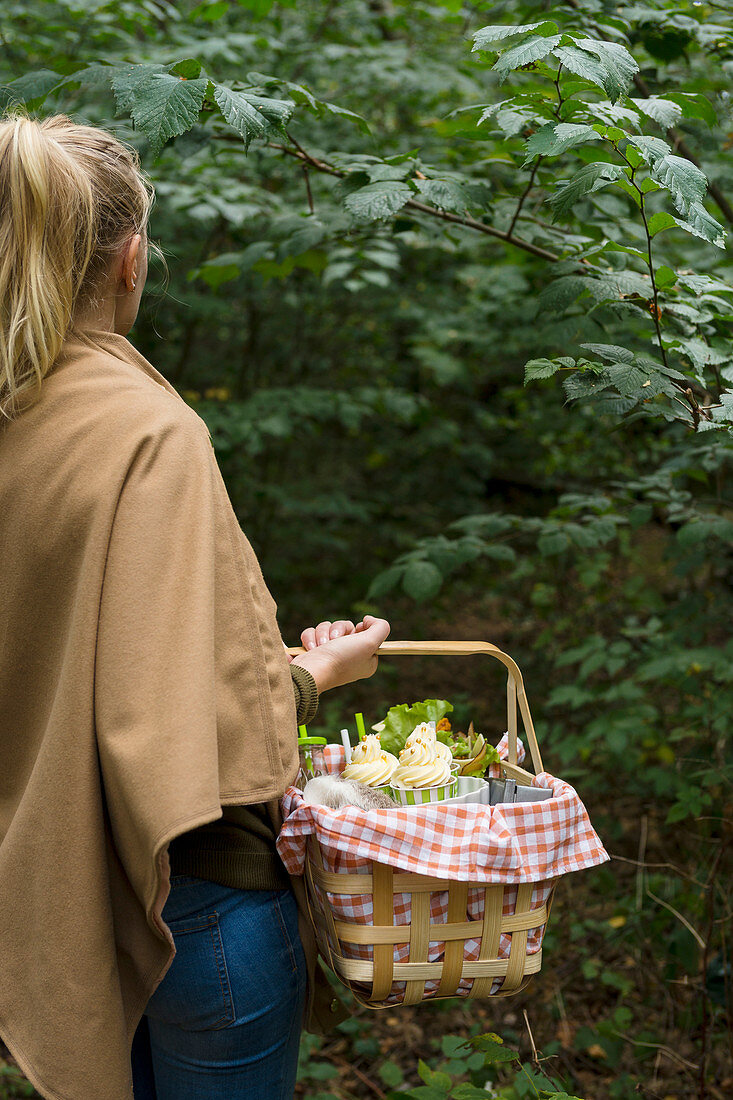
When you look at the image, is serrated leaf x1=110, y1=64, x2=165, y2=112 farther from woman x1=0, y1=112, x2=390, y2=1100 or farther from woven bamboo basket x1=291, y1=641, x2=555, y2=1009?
woven bamboo basket x1=291, y1=641, x2=555, y2=1009

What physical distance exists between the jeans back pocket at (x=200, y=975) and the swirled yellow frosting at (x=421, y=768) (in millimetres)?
330

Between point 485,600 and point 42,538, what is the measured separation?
5.35 metres

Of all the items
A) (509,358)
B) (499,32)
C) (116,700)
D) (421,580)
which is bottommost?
(509,358)

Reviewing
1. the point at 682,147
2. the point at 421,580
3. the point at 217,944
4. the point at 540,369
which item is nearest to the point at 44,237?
the point at 540,369

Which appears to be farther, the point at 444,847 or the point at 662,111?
the point at 662,111

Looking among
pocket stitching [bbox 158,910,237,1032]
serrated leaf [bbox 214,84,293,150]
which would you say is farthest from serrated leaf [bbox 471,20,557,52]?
pocket stitching [bbox 158,910,237,1032]

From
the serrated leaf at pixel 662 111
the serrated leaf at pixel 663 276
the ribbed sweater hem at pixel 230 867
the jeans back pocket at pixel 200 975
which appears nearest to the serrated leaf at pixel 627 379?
the serrated leaf at pixel 663 276

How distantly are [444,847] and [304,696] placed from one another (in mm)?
312

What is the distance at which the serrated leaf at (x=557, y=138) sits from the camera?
147cm

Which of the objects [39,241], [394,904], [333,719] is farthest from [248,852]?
[333,719]

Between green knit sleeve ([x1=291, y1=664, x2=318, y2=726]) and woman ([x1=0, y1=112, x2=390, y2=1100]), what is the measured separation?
12cm

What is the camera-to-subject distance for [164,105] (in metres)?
1.62

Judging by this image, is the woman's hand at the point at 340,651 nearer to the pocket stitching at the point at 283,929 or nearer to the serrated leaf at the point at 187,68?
the pocket stitching at the point at 283,929

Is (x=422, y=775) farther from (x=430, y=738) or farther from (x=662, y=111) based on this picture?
(x=662, y=111)
